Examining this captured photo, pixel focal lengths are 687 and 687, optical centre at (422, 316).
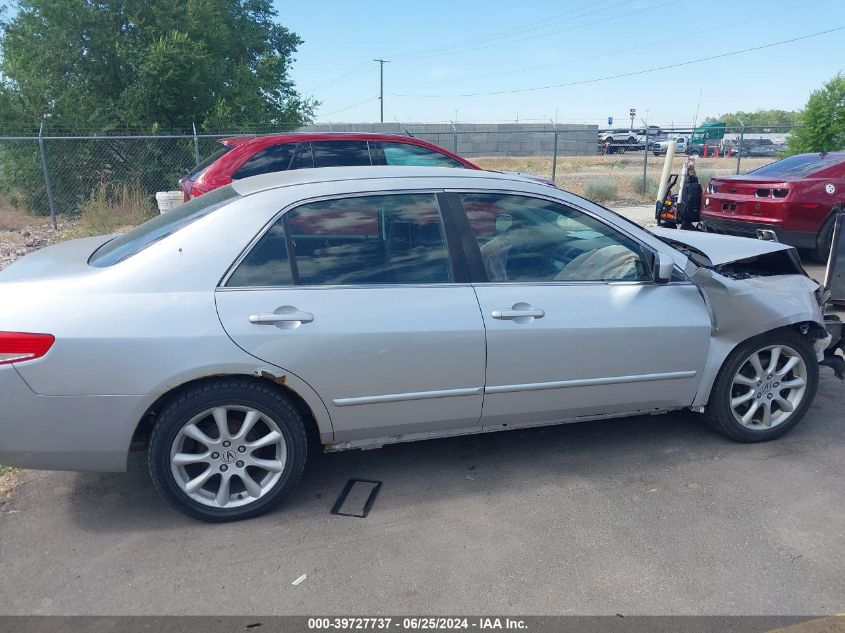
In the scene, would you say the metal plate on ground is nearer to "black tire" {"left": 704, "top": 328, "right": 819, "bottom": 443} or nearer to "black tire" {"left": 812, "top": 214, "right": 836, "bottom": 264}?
"black tire" {"left": 704, "top": 328, "right": 819, "bottom": 443}

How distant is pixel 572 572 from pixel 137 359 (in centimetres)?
210

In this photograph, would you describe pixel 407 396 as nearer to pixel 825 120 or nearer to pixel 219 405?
pixel 219 405

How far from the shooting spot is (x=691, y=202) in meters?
11.1

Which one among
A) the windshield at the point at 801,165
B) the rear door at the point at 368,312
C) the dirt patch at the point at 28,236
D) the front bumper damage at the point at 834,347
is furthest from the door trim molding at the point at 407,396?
the dirt patch at the point at 28,236

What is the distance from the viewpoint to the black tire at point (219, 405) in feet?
10.2

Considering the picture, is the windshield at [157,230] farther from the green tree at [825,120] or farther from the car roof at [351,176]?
the green tree at [825,120]

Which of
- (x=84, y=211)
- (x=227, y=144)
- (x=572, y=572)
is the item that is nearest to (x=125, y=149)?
(x=84, y=211)

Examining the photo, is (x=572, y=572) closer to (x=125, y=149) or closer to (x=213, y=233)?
(x=213, y=233)

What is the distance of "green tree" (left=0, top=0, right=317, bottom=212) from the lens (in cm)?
1423

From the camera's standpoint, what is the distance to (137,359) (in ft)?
9.87

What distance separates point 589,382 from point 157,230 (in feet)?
7.89

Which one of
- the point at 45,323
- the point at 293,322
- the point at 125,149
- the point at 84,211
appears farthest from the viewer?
the point at 125,149

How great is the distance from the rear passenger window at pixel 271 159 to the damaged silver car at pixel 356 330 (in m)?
4.27

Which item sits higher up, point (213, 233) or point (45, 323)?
point (213, 233)
